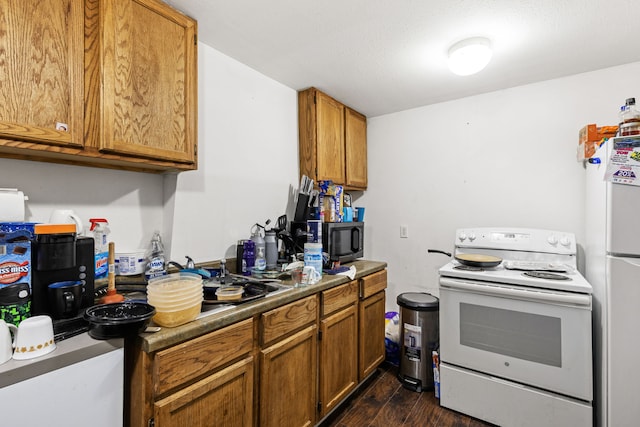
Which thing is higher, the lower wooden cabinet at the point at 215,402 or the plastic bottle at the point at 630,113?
the plastic bottle at the point at 630,113

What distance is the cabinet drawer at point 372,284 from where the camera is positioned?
6.77 feet

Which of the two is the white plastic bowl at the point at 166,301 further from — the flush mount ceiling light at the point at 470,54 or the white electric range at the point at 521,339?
the flush mount ceiling light at the point at 470,54

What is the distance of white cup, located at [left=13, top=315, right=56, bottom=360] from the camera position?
0.80 meters

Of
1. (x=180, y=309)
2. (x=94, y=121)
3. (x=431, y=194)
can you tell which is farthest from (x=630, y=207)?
(x=94, y=121)

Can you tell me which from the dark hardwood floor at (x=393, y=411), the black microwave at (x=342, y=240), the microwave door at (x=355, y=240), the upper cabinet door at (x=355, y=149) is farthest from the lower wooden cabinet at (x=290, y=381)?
the upper cabinet door at (x=355, y=149)

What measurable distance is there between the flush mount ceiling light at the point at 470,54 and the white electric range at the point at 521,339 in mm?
1245

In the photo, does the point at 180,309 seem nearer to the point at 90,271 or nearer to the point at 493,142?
the point at 90,271

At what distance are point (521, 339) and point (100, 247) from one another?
2251 millimetres

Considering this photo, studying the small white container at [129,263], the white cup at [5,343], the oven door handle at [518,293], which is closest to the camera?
the white cup at [5,343]

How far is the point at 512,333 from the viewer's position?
179 centimetres

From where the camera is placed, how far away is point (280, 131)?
2.34 metres

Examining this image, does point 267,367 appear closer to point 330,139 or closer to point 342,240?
point 342,240

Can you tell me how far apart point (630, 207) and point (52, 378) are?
7.55 feet

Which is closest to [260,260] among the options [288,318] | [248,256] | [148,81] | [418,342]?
[248,256]
